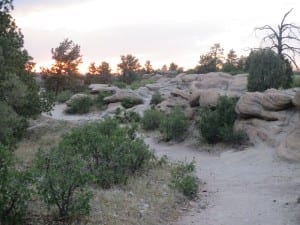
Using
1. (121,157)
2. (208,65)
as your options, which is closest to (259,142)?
(121,157)

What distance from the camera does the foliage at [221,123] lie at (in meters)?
16.0

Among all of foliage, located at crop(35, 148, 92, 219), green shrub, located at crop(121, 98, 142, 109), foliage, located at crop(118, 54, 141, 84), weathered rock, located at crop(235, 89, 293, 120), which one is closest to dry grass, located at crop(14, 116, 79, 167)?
foliage, located at crop(35, 148, 92, 219)

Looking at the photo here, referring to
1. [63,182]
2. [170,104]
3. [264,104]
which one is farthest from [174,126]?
[63,182]

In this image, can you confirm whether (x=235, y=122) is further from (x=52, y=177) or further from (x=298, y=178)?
(x=52, y=177)

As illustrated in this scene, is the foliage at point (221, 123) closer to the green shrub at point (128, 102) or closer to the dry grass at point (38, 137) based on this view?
the dry grass at point (38, 137)

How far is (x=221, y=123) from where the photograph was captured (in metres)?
17.1

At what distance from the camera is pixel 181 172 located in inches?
449

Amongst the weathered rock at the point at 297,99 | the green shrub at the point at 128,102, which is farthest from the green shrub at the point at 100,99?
the weathered rock at the point at 297,99

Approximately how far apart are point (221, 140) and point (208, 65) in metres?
28.0

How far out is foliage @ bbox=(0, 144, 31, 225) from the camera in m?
6.00

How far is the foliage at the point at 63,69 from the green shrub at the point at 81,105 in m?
13.1

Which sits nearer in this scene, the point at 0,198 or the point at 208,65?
the point at 0,198

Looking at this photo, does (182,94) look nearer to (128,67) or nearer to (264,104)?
(264,104)

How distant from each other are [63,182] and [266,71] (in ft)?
51.6
